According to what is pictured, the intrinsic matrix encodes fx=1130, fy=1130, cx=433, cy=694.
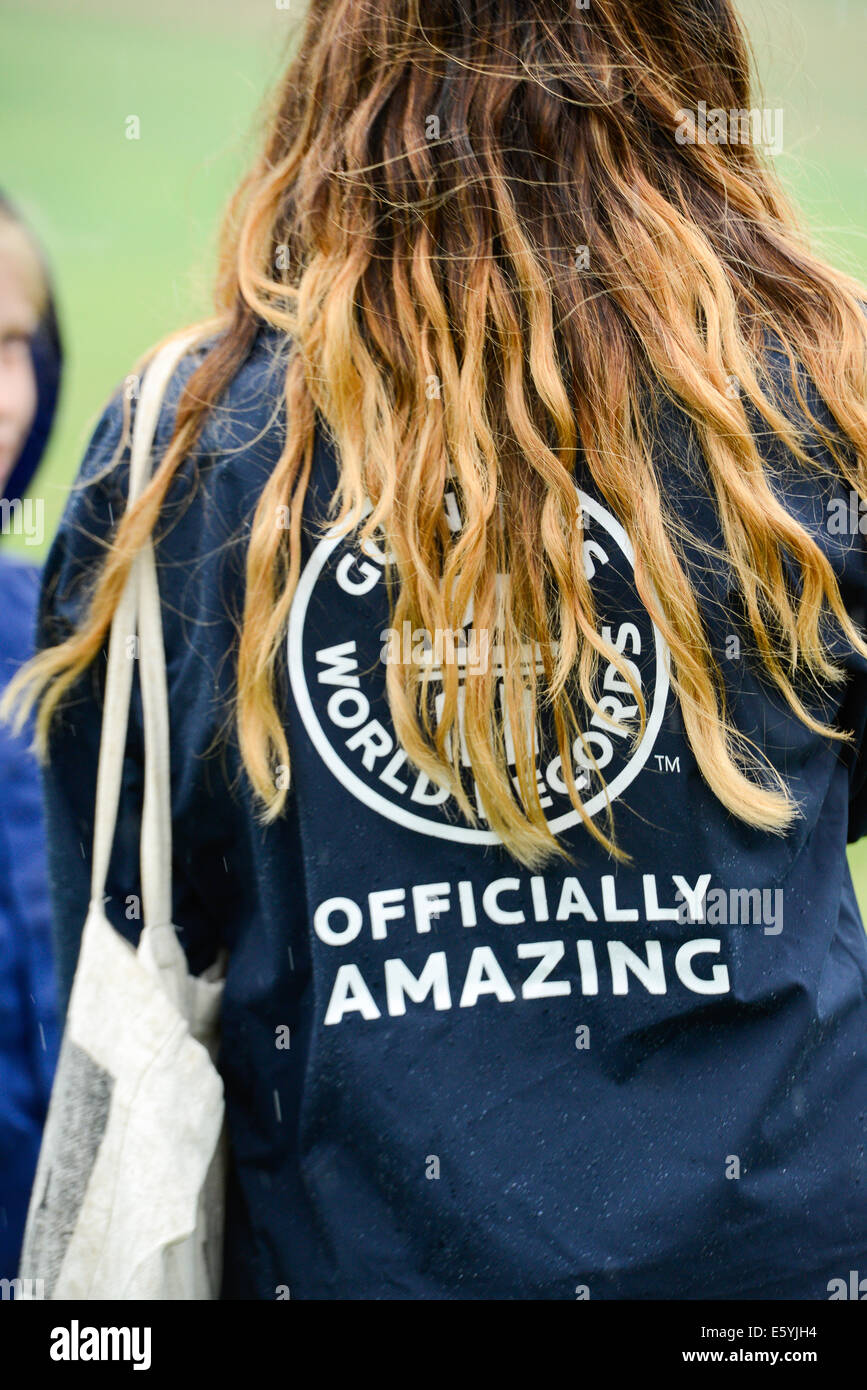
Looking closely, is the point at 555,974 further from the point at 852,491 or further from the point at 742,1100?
the point at 852,491

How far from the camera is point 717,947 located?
1.00 m

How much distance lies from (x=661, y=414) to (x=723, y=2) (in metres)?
0.46

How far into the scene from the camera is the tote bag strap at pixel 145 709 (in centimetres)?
107

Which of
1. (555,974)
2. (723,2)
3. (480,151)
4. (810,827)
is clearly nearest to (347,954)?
(555,974)

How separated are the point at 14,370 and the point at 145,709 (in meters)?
1.04

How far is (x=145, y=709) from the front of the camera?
42.3 inches

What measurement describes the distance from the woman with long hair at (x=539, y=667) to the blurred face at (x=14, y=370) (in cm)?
93
